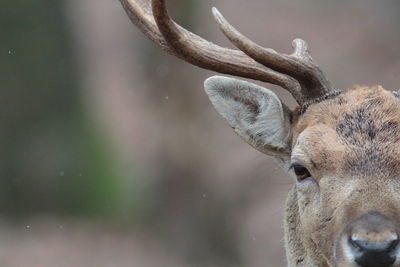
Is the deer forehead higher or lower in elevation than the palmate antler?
lower

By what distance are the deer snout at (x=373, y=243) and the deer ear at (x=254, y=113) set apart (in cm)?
180

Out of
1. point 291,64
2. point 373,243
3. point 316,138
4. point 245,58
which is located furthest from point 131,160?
point 373,243

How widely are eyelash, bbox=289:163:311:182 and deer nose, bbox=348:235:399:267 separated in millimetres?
1210

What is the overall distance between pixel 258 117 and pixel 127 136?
18.2 metres

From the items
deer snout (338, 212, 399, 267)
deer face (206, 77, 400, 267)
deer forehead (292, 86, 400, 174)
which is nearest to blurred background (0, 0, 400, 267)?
deer face (206, 77, 400, 267)

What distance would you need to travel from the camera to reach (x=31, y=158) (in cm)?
2553

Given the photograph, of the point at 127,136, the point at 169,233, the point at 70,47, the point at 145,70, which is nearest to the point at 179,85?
the point at 145,70

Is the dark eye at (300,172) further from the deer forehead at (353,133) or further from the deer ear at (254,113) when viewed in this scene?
the deer ear at (254,113)

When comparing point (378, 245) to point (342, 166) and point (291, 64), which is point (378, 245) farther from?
point (291, 64)

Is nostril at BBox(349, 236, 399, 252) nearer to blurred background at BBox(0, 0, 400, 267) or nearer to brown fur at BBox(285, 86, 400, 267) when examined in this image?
brown fur at BBox(285, 86, 400, 267)

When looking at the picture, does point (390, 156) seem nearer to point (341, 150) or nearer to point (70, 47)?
point (341, 150)

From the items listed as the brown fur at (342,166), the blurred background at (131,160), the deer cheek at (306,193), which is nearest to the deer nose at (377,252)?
the brown fur at (342,166)

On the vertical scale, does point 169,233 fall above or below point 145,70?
below

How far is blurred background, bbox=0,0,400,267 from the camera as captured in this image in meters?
21.7
